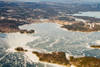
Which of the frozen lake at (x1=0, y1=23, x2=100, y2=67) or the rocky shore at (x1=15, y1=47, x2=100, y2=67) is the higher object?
the rocky shore at (x1=15, y1=47, x2=100, y2=67)

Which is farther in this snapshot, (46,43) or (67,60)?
(46,43)

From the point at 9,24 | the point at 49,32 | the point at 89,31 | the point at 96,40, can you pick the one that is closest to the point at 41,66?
the point at 96,40

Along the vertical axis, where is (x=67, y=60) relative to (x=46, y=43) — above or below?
above

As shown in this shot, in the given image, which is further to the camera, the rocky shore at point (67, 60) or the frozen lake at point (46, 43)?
the frozen lake at point (46, 43)

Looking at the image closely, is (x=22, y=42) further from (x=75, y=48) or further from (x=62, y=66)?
(x=62, y=66)

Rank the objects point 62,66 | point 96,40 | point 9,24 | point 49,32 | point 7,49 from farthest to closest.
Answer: point 9,24 < point 49,32 < point 96,40 < point 7,49 < point 62,66

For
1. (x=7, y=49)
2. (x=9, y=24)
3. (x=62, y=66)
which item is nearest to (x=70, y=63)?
(x=62, y=66)

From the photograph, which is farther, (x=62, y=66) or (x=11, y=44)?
(x=11, y=44)

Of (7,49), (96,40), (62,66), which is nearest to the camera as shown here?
(62,66)

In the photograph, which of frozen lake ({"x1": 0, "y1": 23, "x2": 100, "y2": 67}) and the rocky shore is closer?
the rocky shore

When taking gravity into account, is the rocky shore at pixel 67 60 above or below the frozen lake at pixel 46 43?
above
